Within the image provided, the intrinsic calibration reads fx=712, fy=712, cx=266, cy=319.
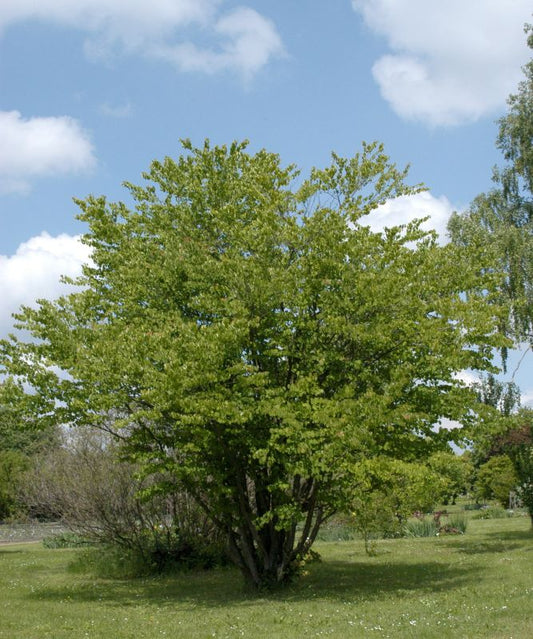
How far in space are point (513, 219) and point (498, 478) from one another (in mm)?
23193

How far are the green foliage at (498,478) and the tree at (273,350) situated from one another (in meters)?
29.5

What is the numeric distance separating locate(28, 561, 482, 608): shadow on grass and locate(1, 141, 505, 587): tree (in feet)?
3.39

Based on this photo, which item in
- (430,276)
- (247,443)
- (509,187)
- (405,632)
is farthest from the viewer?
(509,187)

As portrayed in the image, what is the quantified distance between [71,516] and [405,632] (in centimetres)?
1392

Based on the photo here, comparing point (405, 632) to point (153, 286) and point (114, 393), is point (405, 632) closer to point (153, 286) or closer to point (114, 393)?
point (114, 393)

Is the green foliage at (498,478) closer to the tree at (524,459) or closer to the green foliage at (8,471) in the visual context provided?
the tree at (524,459)

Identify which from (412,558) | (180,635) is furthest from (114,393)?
(412,558)

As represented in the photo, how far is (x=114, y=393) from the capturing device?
14.0m

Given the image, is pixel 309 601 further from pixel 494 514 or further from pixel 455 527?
pixel 494 514

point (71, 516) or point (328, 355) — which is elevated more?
point (328, 355)

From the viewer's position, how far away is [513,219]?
81.8 ft

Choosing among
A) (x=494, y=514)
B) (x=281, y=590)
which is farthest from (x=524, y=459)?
(x=494, y=514)

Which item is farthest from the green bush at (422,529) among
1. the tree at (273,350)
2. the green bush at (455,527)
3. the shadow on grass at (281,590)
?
the tree at (273,350)

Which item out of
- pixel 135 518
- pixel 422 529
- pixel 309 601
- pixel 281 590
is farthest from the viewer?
pixel 422 529
